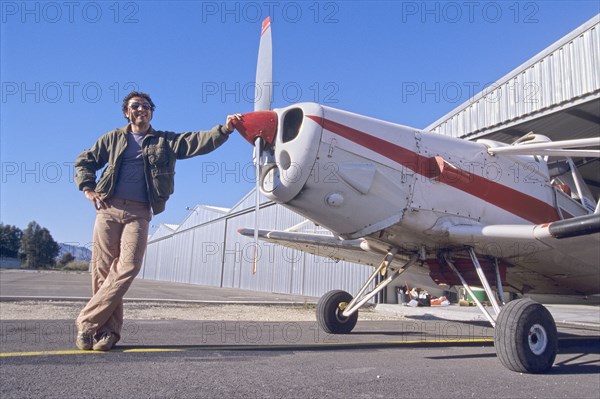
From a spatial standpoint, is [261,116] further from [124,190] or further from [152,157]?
[124,190]

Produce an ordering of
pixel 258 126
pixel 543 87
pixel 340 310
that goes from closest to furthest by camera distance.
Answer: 1. pixel 258 126
2. pixel 340 310
3. pixel 543 87

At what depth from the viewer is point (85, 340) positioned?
3664 millimetres

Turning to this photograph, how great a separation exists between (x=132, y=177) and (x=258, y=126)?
1481 millimetres

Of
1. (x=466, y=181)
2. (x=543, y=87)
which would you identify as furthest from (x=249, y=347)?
(x=543, y=87)

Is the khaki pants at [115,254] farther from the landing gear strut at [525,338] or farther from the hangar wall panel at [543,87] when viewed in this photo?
the hangar wall panel at [543,87]

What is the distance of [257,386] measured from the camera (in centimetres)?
291

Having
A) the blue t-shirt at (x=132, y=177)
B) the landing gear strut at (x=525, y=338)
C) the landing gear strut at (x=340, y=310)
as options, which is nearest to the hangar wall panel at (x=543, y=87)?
the landing gear strut at (x=340, y=310)

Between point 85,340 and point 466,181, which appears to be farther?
point 466,181

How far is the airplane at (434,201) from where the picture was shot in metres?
4.87

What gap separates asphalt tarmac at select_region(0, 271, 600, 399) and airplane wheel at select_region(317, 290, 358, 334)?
0.62m

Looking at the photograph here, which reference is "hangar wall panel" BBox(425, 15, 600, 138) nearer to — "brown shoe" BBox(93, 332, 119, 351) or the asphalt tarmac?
the asphalt tarmac

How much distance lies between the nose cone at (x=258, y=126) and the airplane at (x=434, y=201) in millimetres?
11

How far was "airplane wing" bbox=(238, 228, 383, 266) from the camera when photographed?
7.30m

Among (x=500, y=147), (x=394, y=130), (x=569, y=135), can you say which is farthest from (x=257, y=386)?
(x=569, y=135)
